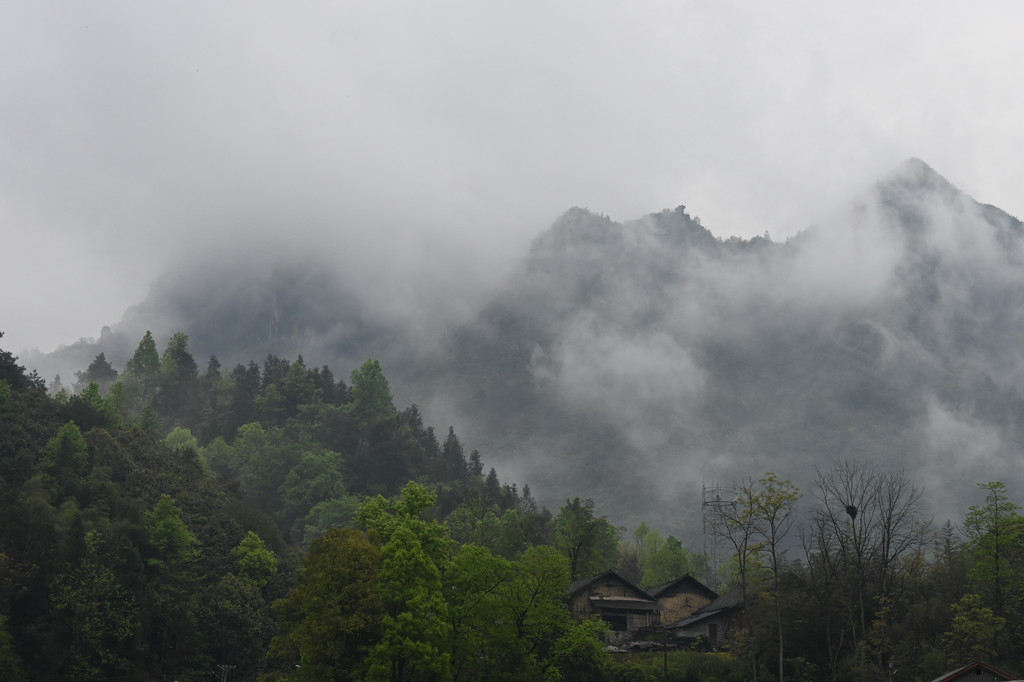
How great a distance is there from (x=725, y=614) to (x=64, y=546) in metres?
71.2

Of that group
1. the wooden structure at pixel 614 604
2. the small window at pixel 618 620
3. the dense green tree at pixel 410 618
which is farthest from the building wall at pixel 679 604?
the dense green tree at pixel 410 618

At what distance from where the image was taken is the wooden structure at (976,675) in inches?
2045

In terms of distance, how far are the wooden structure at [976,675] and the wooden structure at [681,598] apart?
184ft

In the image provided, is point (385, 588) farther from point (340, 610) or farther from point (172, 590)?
point (172, 590)

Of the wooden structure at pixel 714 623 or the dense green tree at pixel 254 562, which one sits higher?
the dense green tree at pixel 254 562

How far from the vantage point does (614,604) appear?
102 meters

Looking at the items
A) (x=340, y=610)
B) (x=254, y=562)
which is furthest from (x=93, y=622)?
(x=340, y=610)

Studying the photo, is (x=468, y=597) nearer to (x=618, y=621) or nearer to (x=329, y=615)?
(x=329, y=615)

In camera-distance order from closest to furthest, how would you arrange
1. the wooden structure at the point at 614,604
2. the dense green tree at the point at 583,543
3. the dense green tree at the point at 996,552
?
1. the dense green tree at the point at 996,552
2. the wooden structure at the point at 614,604
3. the dense green tree at the point at 583,543

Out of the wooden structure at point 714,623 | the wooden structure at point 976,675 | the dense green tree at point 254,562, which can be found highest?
the dense green tree at point 254,562

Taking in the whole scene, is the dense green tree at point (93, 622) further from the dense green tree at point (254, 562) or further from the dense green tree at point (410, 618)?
the dense green tree at point (410, 618)

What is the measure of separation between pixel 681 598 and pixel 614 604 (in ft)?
39.5

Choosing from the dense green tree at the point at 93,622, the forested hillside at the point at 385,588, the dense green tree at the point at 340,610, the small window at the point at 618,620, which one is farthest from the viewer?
the small window at the point at 618,620

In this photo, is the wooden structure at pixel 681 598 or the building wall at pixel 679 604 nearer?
the building wall at pixel 679 604
